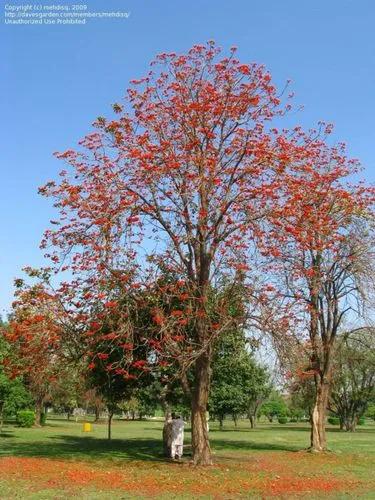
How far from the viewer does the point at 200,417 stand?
1708cm

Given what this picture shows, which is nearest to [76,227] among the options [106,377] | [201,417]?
[201,417]

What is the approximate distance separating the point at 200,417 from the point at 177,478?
119 inches

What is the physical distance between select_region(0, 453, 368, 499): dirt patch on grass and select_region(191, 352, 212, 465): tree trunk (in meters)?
0.46

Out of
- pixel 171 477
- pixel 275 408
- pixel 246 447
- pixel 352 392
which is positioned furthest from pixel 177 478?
pixel 275 408

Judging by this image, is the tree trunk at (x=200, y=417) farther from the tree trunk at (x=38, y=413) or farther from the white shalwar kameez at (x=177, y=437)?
the tree trunk at (x=38, y=413)

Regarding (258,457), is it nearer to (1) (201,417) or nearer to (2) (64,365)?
(1) (201,417)

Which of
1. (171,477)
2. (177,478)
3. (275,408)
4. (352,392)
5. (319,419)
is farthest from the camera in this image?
(275,408)

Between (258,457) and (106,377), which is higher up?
(106,377)

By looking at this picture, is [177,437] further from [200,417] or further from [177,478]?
[177,478]

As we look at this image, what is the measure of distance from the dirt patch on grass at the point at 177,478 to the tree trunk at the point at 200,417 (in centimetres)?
46

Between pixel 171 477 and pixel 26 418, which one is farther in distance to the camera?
pixel 26 418

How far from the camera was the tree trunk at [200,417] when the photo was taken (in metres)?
16.8

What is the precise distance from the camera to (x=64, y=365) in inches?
750

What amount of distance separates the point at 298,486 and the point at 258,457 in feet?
24.8
